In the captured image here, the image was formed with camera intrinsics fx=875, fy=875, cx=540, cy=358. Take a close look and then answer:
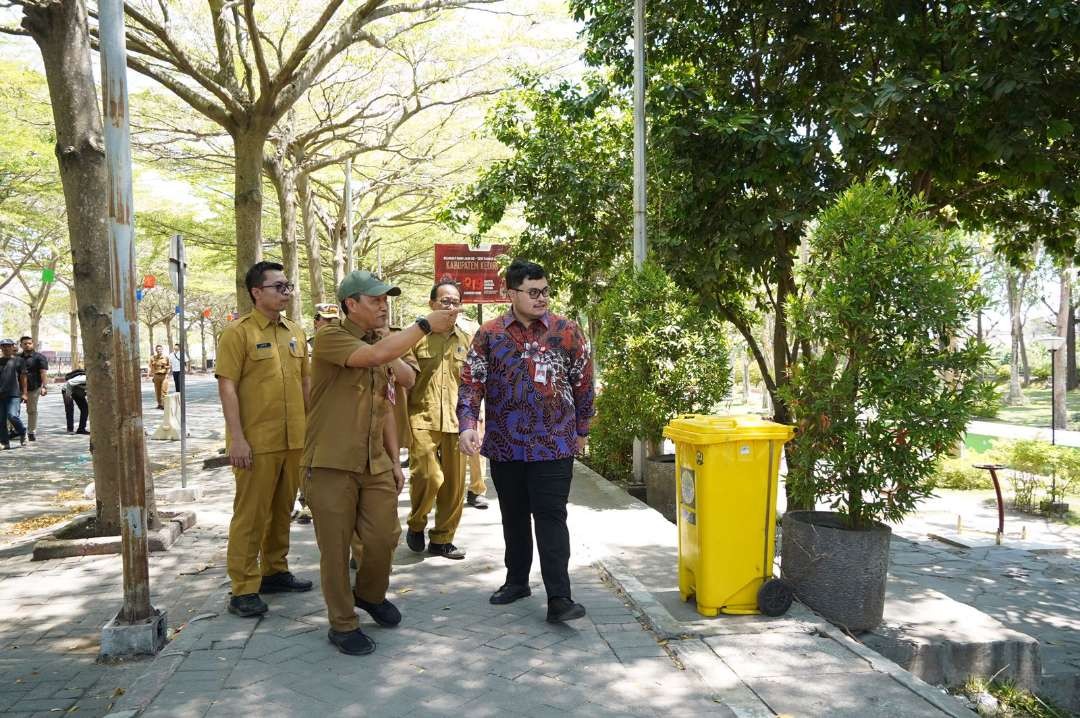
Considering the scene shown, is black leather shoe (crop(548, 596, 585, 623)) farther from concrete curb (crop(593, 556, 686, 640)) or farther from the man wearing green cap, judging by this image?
the man wearing green cap

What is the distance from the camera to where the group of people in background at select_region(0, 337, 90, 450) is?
14836 millimetres

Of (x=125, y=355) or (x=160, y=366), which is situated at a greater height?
(x=125, y=355)

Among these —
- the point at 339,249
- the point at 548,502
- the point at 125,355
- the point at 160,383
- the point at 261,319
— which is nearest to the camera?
the point at 125,355

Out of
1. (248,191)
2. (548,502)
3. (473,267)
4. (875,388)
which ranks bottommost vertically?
(548,502)

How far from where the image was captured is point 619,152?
1319cm

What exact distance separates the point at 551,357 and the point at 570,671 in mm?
1658

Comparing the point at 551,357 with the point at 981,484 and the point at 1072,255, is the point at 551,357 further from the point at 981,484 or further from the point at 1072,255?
the point at 981,484

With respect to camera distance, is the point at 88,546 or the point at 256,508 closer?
the point at 256,508

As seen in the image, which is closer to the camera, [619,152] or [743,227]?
[743,227]

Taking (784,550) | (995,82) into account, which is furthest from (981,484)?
(784,550)

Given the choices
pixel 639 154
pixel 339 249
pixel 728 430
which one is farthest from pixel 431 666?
pixel 339 249

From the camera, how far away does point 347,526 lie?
433cm

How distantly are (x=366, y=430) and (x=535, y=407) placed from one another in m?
0.93

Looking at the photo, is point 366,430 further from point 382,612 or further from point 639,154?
point 639,154
